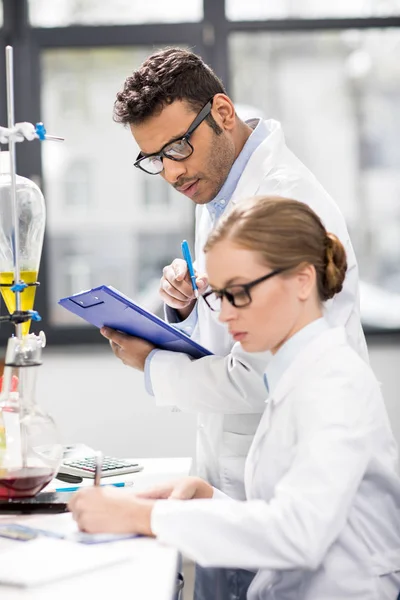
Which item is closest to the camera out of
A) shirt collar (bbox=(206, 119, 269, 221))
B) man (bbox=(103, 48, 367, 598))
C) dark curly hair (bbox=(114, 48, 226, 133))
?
man (bbox=(103, 48, 367, 598))

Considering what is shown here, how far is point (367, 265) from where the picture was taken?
154 inches

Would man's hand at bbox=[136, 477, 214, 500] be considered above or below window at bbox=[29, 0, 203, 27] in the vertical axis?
below

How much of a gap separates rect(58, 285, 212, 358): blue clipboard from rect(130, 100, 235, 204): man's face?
0.37 metres

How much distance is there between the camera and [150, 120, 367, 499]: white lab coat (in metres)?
1.71

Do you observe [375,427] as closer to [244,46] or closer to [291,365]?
[291,365]

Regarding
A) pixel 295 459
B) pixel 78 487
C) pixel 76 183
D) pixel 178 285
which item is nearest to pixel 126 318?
pixel 178 285

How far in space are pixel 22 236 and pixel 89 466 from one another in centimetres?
50

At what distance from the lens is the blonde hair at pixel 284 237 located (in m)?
1.34

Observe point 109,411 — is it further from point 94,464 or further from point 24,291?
point 24,291

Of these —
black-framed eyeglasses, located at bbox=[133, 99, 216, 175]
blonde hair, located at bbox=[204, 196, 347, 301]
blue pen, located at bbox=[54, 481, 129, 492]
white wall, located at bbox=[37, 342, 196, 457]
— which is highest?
black-framed eyeglasses, located at bbox=[133, 99, 216, 175]

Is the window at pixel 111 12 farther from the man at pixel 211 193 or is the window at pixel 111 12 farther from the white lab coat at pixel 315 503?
the white lab coat at pixel 315 503

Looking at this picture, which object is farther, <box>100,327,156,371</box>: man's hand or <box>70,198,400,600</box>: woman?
<box>100,327,156,371</box>: man's hand

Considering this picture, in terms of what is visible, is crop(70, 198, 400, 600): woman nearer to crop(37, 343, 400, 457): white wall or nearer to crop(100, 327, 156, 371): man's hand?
crop(100, 327, 156, 371): man's hand

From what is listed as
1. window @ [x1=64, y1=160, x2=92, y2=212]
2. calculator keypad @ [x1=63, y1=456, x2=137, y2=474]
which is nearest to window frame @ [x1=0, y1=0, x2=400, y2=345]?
window @ [x1=64, y1=160, x2=92, y2=212]
